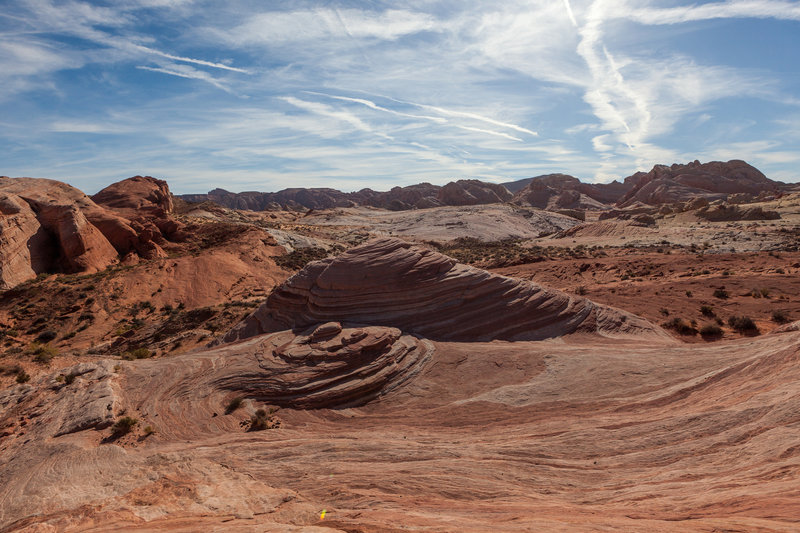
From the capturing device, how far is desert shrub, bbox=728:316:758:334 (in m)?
17.7

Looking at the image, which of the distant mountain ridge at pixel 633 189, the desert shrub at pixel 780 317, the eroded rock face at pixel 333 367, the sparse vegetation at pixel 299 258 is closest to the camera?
the eroded rock face at pixel 333 367

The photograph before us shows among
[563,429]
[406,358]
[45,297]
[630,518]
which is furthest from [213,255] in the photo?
[630,518]

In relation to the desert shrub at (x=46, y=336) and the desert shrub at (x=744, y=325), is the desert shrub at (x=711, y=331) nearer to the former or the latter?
the desert shrub at (x=744, y=325)

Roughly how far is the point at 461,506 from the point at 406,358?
6.33 m

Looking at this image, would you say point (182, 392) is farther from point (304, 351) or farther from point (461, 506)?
point (461, 506)

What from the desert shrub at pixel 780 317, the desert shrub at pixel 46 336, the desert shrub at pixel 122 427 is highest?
the desert shrub at pixel 780 317

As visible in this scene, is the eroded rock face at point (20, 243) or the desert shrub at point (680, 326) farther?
the eroded rock face at point (20, 243)

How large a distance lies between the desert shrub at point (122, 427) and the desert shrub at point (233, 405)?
7.58ft

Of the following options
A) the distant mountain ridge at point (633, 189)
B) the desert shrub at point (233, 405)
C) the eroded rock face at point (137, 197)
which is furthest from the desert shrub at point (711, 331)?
the distant mountain ridge at point (633, 189)

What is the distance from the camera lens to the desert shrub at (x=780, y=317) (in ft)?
61.2

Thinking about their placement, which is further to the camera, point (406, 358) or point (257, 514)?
point (406, 358)

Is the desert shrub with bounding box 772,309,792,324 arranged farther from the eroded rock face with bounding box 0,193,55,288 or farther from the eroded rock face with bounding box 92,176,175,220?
the eroded rock face with bounding box 92,176,175,220

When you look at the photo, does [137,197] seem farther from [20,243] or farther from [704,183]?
[704,183]

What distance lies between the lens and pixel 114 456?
9.82 meters
